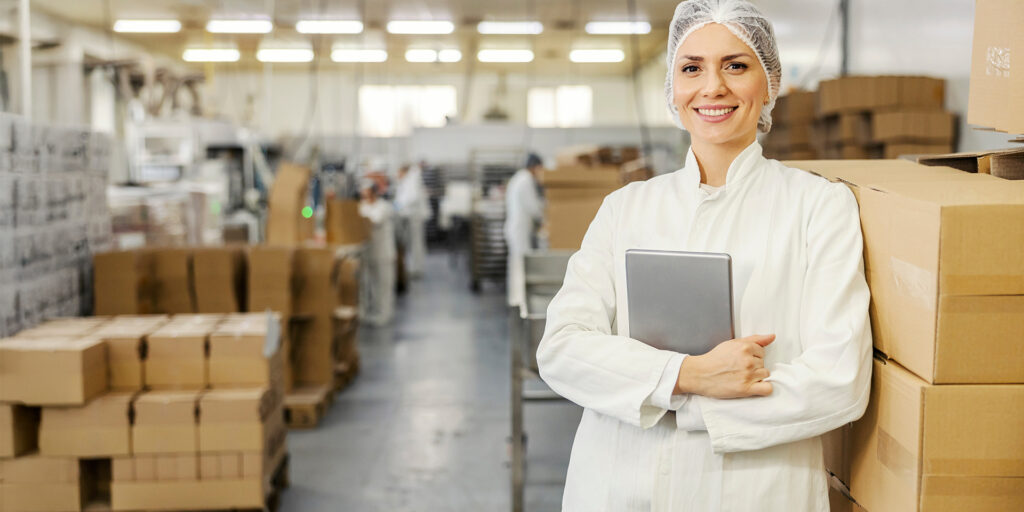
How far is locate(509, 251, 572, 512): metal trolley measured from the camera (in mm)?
2916

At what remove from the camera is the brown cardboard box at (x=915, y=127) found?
386 cm

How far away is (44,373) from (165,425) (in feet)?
1.41

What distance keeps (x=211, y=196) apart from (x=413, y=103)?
32.2 ft

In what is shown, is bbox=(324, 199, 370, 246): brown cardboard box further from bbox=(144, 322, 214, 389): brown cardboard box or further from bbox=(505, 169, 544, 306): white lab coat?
bbox=(144, 322, 214, 389): brown cardboard box

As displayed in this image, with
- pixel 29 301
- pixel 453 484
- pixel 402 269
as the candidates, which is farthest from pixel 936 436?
pixel 402 269

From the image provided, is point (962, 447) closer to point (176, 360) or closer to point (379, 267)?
point (176, 360)

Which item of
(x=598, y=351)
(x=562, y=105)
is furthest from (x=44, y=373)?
(x=562, y=105)

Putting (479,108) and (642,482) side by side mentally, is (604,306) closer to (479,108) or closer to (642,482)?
(642,482)

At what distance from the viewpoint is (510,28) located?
39.4 ft

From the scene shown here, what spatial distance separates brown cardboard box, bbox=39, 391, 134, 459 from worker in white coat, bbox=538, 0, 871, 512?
2.02 metres

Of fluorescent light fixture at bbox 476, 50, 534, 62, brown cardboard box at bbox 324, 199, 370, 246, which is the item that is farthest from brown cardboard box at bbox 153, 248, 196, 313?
fluorescent light fixture at bbox 476, 50, 534, 62

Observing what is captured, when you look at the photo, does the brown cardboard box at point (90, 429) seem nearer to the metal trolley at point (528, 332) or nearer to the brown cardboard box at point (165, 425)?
the brown cardboard box at point (165, 425)

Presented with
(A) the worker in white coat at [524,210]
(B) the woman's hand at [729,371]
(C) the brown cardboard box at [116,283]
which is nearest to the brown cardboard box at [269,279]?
(C) the brown cardboard box at [116,283]

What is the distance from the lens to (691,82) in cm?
150
